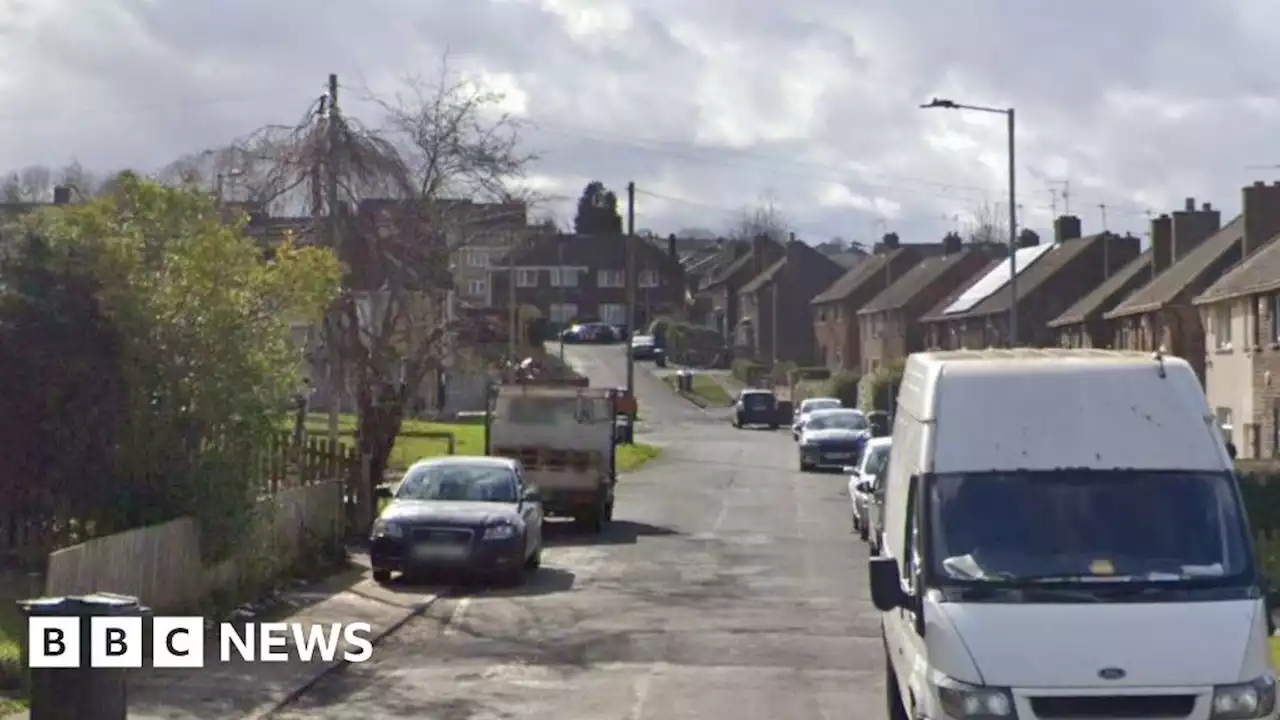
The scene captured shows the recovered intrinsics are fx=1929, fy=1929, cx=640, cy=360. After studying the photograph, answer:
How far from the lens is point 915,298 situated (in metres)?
94.2

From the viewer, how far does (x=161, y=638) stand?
15742 mm

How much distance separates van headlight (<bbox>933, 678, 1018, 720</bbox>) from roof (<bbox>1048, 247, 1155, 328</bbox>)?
2208 inches

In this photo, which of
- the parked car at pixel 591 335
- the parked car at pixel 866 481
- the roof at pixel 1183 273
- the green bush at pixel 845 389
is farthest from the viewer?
the parked car at pixel 591 335

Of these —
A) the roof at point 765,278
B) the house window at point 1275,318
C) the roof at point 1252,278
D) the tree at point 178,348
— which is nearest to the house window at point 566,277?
the roof at point 765,278

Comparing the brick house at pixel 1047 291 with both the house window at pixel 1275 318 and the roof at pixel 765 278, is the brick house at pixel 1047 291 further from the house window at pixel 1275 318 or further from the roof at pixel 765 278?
the roof at pixel 765 278

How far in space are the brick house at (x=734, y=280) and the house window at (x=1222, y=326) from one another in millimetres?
74804

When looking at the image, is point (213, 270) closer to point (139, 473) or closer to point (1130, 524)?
point (139, 473)

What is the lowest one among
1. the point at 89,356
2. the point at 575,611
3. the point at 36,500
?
the point at 575,611

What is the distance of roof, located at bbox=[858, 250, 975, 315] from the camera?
311 ft

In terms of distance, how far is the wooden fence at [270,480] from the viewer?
1708 cm

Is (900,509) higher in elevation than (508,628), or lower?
higher

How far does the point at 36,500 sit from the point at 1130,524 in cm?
1047

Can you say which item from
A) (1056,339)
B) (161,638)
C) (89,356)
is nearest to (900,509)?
(161,638)

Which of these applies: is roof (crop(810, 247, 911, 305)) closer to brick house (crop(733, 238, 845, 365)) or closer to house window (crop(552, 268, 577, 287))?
brick house (crop(733, 238, 845, 365))
